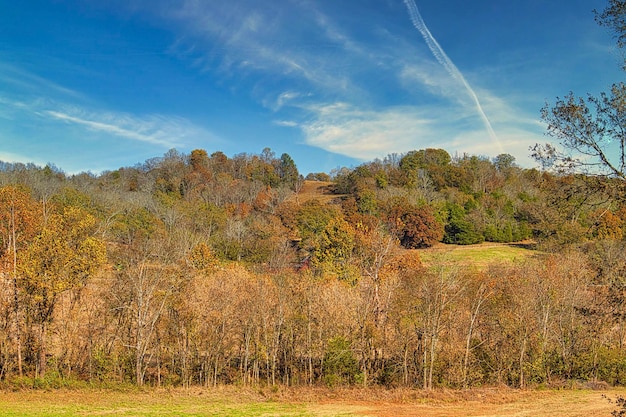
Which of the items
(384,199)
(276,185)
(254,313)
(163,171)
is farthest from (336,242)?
(163,171)

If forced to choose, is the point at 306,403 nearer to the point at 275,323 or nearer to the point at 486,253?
the point at 275,323

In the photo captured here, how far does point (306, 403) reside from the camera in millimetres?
23797

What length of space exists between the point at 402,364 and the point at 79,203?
5787 centimetres

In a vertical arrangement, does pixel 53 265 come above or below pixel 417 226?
below

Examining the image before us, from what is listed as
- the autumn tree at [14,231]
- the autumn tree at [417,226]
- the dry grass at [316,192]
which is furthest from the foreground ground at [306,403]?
the dry grass at [316,192]

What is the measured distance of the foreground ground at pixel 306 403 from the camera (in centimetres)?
2111

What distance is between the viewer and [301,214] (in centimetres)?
7206

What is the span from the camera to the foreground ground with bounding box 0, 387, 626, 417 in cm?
2111

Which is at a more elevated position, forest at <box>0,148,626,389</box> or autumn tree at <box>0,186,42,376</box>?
autumn tree at <box>0,186,42,376</box>

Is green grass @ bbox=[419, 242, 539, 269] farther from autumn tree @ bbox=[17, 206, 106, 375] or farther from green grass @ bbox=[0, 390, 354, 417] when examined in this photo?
autumn tree @ bbox=[17, 206, 106, 375]

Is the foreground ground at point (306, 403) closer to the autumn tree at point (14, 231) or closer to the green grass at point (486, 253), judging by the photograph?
the autumn tree at point (14, 231)

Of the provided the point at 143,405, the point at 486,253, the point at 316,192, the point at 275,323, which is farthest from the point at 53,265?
the point at 316,192

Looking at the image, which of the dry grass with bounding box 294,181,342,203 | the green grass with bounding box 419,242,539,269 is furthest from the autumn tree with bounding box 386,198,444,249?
the dry grass with bounding box 294,181,342,203

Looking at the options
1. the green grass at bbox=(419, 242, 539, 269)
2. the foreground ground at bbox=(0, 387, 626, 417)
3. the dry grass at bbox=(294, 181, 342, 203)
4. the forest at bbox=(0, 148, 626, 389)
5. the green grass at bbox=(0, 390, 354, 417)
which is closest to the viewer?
the green grass at bbox=(0, 390, 354, 417)
